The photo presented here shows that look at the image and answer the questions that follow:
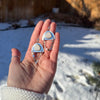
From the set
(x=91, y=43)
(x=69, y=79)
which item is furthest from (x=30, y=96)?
(x=91, y=43)

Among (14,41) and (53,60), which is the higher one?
(53,60)

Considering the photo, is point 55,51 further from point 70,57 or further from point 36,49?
point 70,57

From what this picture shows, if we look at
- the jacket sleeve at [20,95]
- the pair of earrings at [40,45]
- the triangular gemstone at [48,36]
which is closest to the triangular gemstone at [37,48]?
the pair of earrings at [40,45]

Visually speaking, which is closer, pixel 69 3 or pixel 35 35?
pixel 35 35

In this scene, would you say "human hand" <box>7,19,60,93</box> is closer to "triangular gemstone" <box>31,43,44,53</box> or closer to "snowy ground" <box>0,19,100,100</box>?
"triangular gemstone" <box>31,43,44,53</box>

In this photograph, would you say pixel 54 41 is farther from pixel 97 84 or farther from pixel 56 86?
pixel 97 84

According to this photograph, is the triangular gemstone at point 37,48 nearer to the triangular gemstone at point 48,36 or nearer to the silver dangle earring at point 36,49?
the silver dangle earring at point 36,49
